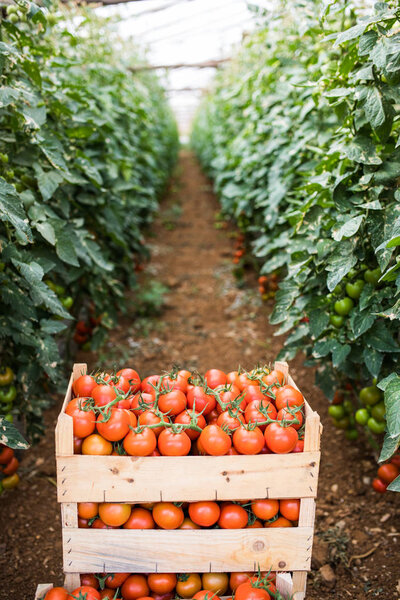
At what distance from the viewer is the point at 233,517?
141cm

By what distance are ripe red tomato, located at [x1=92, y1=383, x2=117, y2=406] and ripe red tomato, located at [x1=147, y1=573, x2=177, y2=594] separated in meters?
0.52

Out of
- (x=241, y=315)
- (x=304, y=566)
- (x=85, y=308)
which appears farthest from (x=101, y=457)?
(x=241, y=315)

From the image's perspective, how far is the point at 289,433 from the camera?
1363mm

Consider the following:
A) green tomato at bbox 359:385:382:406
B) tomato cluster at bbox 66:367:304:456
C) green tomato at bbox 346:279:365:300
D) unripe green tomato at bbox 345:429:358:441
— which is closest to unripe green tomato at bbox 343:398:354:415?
unripe green tomato at bbox 345:429:358:441

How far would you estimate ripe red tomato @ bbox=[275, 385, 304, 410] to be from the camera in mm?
1468

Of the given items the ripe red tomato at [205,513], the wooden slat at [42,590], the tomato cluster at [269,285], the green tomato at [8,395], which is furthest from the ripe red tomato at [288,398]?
the tomato cluster at [269,285]

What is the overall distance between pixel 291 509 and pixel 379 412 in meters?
0.67

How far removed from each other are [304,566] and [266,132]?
2915mm

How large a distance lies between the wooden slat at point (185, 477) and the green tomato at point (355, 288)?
0.76 metres

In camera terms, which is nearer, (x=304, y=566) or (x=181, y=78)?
(x=304, y=566)

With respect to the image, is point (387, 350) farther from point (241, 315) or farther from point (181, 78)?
point (181, 78)

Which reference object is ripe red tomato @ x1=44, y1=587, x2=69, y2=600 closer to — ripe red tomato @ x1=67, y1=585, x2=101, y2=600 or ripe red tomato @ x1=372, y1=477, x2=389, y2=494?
ripe red tomato @ x1=67, y1=585, x2=101, y2=600

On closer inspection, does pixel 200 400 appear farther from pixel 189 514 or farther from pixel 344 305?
pixel 344 305

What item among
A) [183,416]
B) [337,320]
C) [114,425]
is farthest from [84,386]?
[337,320]
